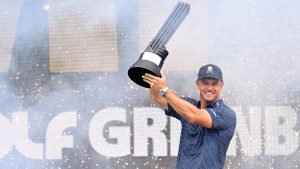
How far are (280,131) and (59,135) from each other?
1635 millimetres

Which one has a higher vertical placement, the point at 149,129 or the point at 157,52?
the point at 157,52

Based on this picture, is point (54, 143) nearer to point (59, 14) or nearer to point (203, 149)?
point (59, 14)

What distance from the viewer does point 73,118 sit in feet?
14.6

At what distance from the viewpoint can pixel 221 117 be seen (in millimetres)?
3088

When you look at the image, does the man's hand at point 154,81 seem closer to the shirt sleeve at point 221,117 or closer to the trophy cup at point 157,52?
the trophy cup at point 157,52

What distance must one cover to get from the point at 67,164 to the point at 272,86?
5.31 ft

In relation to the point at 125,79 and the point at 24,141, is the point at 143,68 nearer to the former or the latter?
the point at 125,79

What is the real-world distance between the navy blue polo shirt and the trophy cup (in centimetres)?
42

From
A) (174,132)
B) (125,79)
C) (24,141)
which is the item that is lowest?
(24,141)

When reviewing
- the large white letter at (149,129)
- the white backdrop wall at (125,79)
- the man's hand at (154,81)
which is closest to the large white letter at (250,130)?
the white backdrop wall at (125,79)

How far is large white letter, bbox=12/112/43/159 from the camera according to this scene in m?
4.51

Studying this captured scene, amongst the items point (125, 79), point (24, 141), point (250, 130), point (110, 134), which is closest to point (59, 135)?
point (24, 141)

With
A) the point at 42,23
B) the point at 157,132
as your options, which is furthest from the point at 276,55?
the point at 42,23

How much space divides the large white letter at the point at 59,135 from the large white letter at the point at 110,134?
0.16 meters
